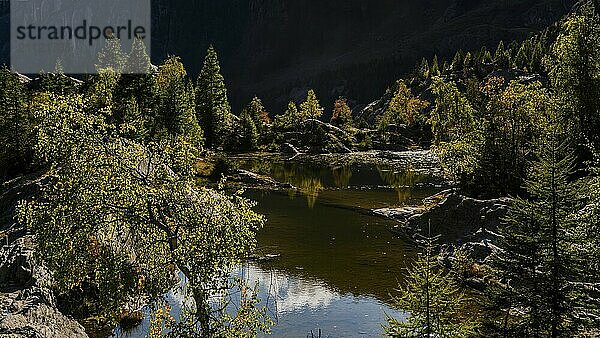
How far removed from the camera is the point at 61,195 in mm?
15781

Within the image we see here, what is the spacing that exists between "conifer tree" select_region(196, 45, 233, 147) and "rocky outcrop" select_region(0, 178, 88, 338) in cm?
7211

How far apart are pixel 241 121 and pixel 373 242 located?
2873 inches

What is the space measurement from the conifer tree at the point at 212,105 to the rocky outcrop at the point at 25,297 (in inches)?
2839

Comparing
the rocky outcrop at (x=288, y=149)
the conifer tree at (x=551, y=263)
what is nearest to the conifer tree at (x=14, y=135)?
the conifer tree at (x=551, y=263)

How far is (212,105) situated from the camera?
9919 centimetres

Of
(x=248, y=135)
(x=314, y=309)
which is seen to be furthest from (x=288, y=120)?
(x=314, y=309)

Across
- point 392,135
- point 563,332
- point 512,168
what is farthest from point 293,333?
point 392,135

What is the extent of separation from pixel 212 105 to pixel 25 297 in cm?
7914

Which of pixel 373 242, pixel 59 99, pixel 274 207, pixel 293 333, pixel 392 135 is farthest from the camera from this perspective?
pixel 392 135

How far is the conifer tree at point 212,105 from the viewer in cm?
9975

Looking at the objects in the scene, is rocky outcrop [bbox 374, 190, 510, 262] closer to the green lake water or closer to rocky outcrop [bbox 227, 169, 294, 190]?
the green lake water

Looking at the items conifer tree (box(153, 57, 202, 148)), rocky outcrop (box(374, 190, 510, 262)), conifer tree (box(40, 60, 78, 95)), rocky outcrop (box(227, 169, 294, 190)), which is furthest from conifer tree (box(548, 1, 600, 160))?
conifer tree (box(40, 60, 78, 95))

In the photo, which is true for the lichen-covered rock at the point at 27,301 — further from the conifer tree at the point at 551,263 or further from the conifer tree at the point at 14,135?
the conifer tree at the point at 14,135

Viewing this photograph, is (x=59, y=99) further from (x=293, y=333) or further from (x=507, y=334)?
(x=507, y=334)
